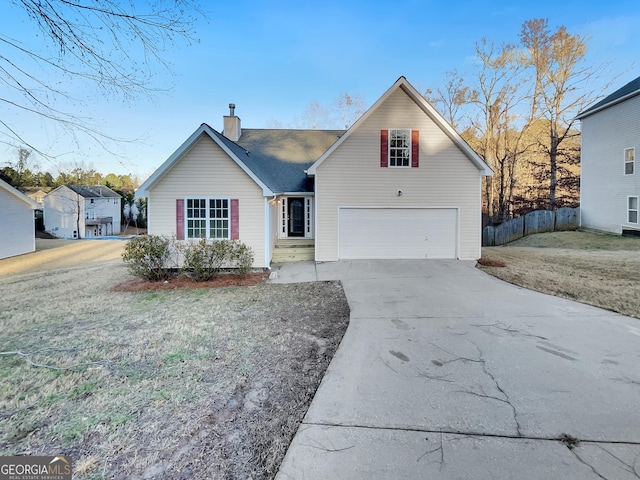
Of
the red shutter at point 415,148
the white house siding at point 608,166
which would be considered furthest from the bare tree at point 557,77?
the red shutter at point 415,148

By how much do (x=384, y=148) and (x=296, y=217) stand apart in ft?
17.9

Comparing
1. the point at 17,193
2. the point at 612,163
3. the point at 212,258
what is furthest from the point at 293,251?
the point at 612,163

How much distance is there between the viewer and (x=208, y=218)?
11.3 meters

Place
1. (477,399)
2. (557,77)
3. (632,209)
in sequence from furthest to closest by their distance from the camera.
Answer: (557,77) < (632,209) < (477,399)

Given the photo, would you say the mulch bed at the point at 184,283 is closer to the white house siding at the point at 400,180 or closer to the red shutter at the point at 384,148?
the white house siding at the point at 400,180

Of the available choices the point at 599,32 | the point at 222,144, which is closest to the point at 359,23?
the point at 222,144

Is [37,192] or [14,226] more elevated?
[37,192]

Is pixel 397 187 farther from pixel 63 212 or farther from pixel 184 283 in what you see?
pixel 63 212

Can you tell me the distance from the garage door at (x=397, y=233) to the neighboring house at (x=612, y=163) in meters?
11.4

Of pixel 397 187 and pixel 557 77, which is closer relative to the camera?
pixel 397 187

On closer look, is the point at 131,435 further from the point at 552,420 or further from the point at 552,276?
the point at 552,276

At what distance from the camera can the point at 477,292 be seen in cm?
826

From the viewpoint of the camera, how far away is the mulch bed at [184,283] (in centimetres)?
980

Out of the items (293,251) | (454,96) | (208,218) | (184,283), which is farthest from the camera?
(454,96)
